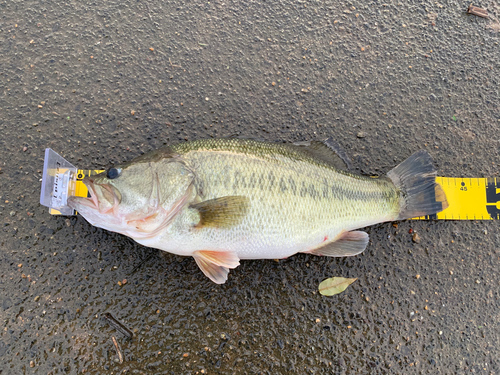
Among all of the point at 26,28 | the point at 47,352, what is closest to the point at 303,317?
the point at 47,352

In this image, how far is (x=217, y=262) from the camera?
2.18 meters

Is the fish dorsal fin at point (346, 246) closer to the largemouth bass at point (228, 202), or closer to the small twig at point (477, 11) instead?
the largemouth bass at point (228, 202)

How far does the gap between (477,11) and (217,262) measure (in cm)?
373

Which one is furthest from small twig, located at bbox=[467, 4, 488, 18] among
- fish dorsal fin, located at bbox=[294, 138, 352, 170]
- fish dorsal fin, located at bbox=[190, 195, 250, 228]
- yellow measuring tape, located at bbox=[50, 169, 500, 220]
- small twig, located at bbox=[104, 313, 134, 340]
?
small twig, located at bbox=[104, 313, 134, 340]

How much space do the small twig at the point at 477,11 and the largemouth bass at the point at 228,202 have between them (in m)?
2.40

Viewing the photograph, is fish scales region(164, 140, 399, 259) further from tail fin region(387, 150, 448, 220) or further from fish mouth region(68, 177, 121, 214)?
fish mouth region(68, 177, 121, 214)

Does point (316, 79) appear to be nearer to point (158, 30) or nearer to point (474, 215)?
point (158, 30)

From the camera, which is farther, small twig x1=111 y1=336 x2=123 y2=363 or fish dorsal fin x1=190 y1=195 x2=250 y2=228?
small twig x1=111 y1=336 x2=123 y2=363

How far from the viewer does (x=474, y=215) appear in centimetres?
278

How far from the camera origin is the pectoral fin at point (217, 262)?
218 centimetres

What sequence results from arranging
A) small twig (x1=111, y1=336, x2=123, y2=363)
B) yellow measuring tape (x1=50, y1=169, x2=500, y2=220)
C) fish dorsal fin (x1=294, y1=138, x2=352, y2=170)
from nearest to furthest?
1. small twig (x1=111, y1=336, x2=123, y2=363)
2. fish dorsal fin (x1=294, y1=138, x2=352, y2=170)
3. yellow measuring tape (x1=50, y1=169, x2=500, y2=220)

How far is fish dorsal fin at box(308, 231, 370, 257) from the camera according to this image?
2.39 m

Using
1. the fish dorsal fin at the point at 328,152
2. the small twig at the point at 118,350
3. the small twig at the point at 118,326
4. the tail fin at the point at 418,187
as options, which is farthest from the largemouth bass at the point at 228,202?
the small twig at the point at 118,350

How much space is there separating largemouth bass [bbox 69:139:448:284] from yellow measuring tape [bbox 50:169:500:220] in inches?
37.3
